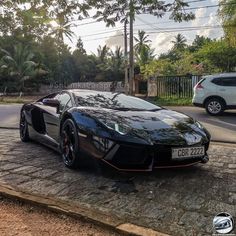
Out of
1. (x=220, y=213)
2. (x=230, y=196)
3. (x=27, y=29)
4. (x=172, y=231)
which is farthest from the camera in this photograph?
(x=27, y=29)

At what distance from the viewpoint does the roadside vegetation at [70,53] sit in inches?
332

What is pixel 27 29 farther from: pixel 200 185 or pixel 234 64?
pixel 234 64

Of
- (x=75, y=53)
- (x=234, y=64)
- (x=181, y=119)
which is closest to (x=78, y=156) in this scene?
(x=181, y=119)

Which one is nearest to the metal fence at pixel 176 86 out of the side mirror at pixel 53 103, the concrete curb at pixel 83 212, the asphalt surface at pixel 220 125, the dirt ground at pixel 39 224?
the asphalt surface at pixel 220 125

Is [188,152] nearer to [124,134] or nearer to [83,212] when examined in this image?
[124,134]

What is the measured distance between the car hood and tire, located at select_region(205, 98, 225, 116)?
339 inches

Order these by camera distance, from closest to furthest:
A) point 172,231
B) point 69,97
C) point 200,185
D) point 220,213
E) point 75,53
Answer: point 172,231 → point 220,213 → point 200,185 → point 69,97 → point 75,53

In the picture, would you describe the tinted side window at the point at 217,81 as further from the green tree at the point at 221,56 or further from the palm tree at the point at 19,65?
the palm tree at the point at 19,65

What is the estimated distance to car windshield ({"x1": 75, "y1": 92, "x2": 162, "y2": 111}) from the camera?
19.2 feet

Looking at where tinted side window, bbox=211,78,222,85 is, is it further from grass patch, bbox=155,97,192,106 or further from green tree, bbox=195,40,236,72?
green tree, bbox=195,40,236,72

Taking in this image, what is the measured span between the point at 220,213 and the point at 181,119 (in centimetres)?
200

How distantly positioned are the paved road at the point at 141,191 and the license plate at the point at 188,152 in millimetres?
283

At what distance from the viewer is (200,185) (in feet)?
15.4

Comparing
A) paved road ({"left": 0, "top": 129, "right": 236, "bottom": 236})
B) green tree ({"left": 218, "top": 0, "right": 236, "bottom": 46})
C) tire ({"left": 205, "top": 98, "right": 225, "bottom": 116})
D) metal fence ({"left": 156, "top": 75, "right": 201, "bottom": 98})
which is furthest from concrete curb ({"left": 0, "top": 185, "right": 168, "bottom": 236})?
green tree ({"left": 218, "top": 0, "right": 236, "bottom": 46})
